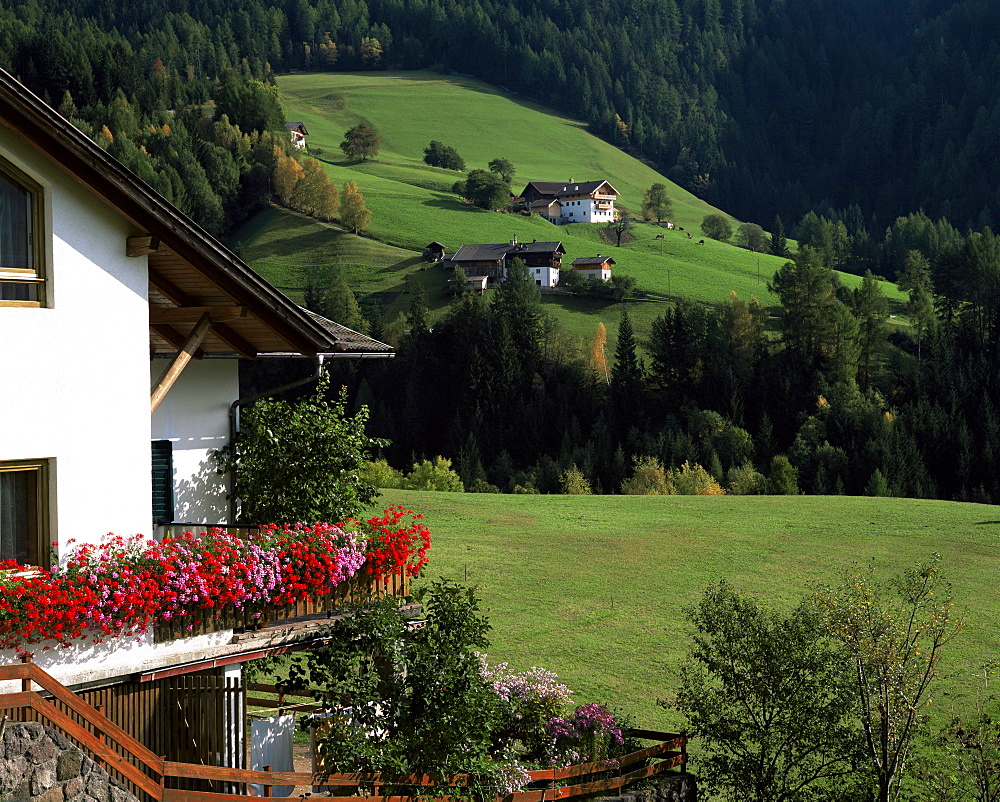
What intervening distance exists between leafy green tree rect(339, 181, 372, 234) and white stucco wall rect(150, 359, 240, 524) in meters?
129

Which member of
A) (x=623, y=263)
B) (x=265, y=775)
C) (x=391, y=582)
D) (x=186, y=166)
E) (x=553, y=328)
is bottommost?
(x=265, y=775)

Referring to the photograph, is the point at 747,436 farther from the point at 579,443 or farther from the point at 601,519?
the point at 601,519

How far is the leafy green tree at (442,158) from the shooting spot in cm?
18600

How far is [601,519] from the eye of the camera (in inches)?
1673

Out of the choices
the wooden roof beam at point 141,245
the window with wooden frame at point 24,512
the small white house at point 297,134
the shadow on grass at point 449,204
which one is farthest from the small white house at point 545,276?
the window with wooden frame at point 24,512

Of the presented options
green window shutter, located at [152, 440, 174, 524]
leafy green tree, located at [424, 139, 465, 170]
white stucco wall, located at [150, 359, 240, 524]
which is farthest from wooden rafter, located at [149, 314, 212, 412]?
leafy green tree, located at [424, 139, 465, 170]

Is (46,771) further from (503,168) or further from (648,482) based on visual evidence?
(503,168)

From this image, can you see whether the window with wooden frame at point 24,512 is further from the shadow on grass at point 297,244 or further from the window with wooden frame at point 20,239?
the shadow on grass at point 297,244

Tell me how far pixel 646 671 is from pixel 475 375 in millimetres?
96365

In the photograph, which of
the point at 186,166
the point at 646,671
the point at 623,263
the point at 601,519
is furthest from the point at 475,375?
the point at 646,671

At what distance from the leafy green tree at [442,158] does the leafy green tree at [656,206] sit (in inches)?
1208

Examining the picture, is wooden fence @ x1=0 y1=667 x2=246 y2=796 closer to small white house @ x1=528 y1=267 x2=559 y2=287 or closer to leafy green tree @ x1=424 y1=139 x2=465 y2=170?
small white house @ x1=528 y1=267 x2=559 y2=287

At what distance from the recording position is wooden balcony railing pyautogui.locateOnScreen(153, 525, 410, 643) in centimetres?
1207

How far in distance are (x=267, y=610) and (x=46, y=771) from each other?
3659 millimetres
